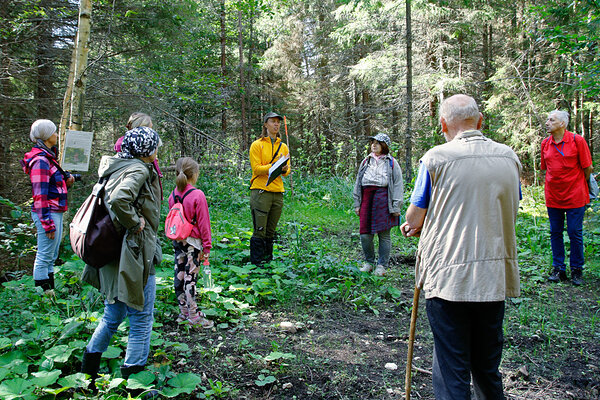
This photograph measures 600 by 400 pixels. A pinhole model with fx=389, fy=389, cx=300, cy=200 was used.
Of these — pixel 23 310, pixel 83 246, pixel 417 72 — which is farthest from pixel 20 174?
pixel 417 72

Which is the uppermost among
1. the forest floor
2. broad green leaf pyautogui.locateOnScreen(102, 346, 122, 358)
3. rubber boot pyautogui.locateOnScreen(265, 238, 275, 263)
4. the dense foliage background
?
the dense foliage background

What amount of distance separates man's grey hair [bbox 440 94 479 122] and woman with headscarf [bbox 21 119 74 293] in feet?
13.4

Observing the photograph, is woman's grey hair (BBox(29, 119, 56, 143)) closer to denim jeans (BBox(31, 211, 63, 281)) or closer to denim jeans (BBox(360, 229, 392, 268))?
denim jeans (BBox(31, 211, 63, 281))

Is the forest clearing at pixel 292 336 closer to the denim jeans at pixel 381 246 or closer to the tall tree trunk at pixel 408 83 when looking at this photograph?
the denim jeans at pixel 381 246

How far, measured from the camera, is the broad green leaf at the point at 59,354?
2.64 m

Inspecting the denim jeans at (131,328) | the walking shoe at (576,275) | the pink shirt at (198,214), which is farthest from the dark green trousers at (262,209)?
the walking shoe at (576,275)

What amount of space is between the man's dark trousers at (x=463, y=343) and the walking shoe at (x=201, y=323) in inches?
91.1

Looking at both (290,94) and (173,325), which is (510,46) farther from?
(173,325)

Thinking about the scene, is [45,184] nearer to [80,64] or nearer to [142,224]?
[80,64]

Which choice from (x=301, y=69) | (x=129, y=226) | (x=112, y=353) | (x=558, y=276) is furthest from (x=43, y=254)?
(x=301, y=69)

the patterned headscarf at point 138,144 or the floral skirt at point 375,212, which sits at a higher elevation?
the patterned headscarf at point 138,144

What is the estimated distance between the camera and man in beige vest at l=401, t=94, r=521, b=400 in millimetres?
1971

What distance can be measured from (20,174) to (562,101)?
1630cm

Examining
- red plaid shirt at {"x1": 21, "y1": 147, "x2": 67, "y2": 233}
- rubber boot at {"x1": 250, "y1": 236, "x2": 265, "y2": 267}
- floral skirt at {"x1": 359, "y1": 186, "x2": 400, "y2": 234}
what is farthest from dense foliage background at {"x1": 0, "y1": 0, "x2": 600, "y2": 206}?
floral skirt at {"x1": 359, "y1": 186, "x2": 400, "y2": 234}
